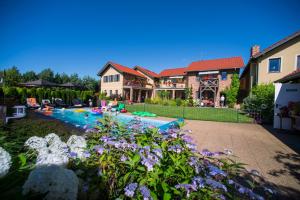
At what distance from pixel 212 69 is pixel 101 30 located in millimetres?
16736

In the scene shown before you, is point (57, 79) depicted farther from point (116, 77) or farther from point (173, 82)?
point (173, 82)

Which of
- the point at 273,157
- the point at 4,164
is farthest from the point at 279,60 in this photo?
the point at 4,164

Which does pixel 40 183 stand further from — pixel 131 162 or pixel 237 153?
pixel 237 153

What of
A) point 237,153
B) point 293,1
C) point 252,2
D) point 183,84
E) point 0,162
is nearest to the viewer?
point 0,162

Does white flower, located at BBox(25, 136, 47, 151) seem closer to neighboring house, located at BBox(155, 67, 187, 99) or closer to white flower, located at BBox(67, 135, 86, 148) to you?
white flower, located at BBox(67, 135, 86, 148)

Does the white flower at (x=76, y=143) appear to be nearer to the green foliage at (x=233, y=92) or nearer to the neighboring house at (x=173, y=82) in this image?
the green foliage at (x=233, y=92)

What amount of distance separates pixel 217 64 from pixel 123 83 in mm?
16141

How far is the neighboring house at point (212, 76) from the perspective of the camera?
21.9 m

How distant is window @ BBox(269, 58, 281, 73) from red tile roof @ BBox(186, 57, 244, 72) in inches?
237

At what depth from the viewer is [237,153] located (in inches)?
184

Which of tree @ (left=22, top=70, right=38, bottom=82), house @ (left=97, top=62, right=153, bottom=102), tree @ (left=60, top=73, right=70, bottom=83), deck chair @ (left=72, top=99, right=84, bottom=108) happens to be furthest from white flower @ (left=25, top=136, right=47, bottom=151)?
tree @ (left=22, top=70, right=38, bottom=82)

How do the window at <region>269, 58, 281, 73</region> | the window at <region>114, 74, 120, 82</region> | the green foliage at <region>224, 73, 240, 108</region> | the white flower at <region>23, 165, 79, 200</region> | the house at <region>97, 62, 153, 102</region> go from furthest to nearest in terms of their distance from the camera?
1. the window at <region>114, 74, 120, 82</region>
2. the house at <region>97, 62, 153, 102</region>
3. the green foliage at <region>224, 73, 240, 108</region>
4. the window at <region>269, 58, 281, 73</region>
5. the white flower at <region>23, 165, 79, 200</region>

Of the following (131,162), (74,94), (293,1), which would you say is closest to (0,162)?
(131,162)

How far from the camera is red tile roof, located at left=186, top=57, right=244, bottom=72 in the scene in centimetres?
2173
